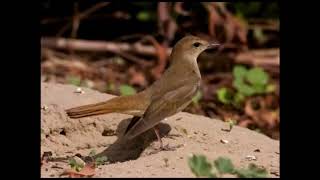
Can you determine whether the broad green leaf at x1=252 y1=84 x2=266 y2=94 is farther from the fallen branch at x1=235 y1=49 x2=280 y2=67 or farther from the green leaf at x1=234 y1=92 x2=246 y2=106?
the fallen branch at x1=235 y1=49 x2=280 y2=67

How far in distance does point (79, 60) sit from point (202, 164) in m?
5.47

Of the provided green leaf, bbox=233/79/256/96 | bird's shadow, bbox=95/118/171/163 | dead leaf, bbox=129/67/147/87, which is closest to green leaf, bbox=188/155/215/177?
bird's shadow, bbox=95/118/171/163

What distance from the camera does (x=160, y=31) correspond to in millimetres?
9305

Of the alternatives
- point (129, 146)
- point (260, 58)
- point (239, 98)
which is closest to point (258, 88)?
point (239, 98)

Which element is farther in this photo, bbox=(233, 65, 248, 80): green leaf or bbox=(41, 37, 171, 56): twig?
bbox=(41, 37, 171, 56): twig

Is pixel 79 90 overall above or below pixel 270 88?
above

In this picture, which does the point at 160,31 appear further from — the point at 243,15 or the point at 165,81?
the point at 165,81

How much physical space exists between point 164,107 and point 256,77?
298cm

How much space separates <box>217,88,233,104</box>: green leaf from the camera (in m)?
8.26

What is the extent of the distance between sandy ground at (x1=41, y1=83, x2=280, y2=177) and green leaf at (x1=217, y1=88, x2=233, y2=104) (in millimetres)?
1848

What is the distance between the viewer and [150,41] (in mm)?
9508

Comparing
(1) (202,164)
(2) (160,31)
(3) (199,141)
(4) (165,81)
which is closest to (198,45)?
(4) (165,81)

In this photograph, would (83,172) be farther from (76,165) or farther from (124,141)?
(124,141)

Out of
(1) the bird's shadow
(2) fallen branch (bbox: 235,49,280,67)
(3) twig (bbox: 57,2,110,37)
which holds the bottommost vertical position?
(1) the bird's shadow
